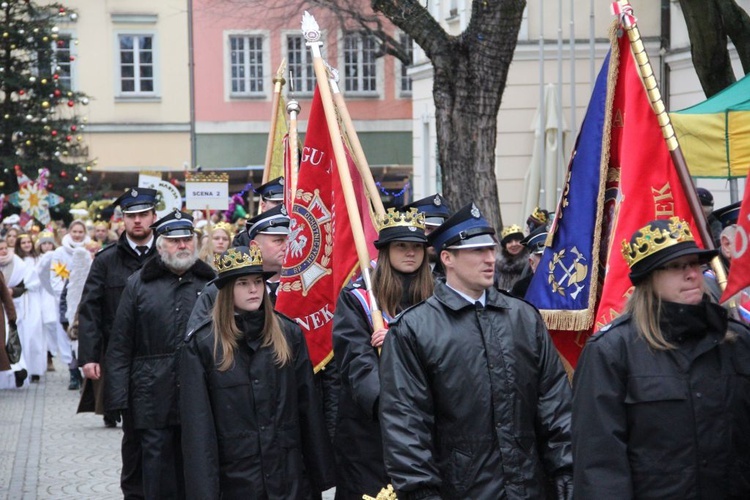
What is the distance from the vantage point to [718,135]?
959 centimetres

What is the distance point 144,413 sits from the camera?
8953 mm

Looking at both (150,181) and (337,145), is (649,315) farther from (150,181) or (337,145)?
(150,181)

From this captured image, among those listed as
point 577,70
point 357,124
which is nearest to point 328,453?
point 577,70

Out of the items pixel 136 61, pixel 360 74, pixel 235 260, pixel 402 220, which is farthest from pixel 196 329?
pixel 136 61

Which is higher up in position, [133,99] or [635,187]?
[133,99]

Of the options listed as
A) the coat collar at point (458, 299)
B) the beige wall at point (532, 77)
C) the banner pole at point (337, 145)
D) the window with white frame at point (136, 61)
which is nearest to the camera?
the coat collar at point (458, 299)

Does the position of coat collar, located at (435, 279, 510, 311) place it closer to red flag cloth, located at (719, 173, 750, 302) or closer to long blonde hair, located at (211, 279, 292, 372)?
red flag cloth, located at (719, 173, 750, 302)

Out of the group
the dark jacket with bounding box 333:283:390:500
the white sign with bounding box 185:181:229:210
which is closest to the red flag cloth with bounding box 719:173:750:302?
the dark jacket with bounding box 333:283:390:500

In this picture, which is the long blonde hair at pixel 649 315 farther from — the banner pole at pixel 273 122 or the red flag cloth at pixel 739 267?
the banner pole at pixel 273 122

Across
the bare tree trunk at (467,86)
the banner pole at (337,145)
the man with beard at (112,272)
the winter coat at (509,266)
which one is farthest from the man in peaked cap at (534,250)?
the bare tree trunk at (467,86)

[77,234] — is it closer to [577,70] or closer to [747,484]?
[577,70]

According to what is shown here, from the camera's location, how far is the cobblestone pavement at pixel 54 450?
11172mm

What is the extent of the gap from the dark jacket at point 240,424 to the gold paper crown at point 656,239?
264 cm

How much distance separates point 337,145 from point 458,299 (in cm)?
293
